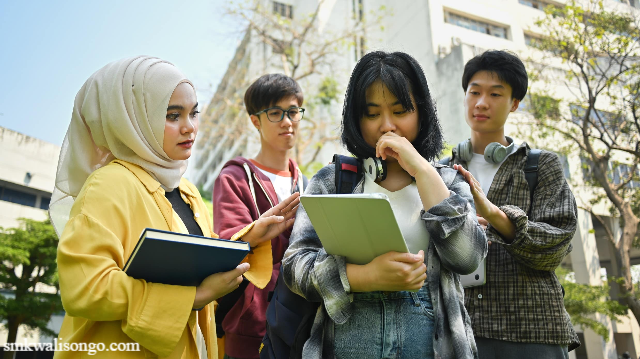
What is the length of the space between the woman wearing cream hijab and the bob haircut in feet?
1.51

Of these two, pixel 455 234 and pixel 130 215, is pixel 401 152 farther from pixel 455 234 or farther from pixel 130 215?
pixel 130 215

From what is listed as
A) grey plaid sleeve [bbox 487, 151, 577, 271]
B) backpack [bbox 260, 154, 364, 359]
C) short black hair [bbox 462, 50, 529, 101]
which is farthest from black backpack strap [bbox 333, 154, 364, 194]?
short black hair [bbox 462, 50, 529, 101]

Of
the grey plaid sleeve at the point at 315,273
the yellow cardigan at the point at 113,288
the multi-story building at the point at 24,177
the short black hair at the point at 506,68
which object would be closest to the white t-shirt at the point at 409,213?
the grey plaid sleeve at the point at 315,273

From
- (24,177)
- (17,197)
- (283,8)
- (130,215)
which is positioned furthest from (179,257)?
(283,8)

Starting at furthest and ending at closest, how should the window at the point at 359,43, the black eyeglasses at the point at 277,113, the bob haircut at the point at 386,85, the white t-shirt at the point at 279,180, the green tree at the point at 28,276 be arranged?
the window at the point at 359,43 < the green tree at the point at 28,276 < the black eyeglasses at the point at 277,113 < the white t-shirt at the point at 279,180 < the bob haircut at the point at 386,85

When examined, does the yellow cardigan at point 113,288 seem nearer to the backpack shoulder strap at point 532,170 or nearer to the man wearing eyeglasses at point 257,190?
the man wearing eyeglasses at point 257,190

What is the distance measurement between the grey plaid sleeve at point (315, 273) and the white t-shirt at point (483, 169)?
1.24m

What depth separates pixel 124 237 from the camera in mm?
1700

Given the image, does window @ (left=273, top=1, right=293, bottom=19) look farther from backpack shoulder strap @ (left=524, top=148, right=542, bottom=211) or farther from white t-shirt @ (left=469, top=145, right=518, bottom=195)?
backpack shoulder strap @ (left=524, top=148, right=542, bottom=211)

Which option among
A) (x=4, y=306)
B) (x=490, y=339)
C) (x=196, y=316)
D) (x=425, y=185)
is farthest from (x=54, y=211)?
(x=4, y=306)

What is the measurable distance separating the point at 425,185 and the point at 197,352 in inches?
42.4

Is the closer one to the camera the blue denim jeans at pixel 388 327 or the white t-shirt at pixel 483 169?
the blue denim jeans at pixel 388 327

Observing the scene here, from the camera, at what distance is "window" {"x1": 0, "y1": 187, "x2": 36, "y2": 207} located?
18797mm

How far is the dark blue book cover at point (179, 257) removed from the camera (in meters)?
1.42
